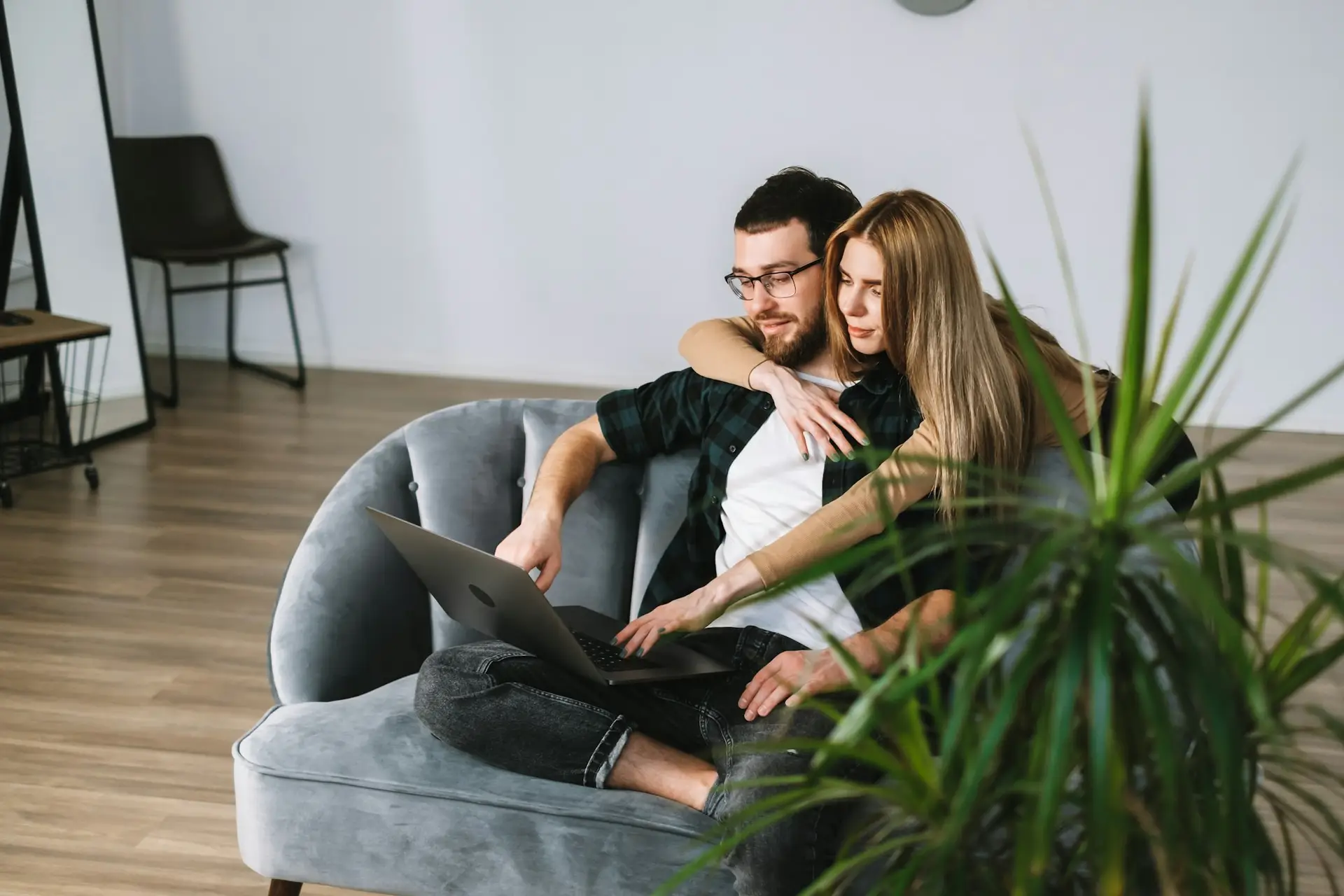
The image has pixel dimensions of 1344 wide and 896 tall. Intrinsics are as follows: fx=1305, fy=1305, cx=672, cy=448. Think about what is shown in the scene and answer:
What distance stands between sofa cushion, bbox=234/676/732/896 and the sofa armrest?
0.49ft

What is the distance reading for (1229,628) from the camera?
0.81 m

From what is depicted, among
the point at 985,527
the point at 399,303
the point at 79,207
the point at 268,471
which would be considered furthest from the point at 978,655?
the point at 399,303

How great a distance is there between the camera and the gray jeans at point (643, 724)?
1.50 metres

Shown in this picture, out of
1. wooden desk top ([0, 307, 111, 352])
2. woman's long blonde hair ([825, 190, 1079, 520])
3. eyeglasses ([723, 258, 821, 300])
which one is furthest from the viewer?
wooden desk top ([0, 307, 111, 352])

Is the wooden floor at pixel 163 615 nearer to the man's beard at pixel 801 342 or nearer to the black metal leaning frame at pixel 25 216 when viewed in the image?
the black metal leaning frame at pixel 25 216

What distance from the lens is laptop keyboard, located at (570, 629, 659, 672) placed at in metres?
1.71

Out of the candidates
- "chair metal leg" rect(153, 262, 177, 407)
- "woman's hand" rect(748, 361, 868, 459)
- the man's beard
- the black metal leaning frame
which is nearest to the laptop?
"woman's hand" rect(748, 361, 868, 459)

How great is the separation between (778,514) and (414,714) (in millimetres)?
586

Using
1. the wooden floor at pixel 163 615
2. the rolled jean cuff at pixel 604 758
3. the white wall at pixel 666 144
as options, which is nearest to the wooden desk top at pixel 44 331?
the wooden floor at pixel 163 615

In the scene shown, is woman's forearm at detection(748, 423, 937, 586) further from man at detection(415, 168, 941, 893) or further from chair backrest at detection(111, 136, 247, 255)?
chair backrest at detection(111, 136, 247, 255)

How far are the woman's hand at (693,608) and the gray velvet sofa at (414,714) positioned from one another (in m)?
0.22

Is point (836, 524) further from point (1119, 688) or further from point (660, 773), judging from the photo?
Answer: point (1119, 688)

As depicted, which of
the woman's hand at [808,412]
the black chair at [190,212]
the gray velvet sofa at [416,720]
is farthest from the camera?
the black chair at [190,212]

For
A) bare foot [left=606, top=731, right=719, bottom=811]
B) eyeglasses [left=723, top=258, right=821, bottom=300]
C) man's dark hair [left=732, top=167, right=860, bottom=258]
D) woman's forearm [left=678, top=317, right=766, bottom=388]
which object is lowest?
bare foot [left=606, top=731, right=719, bottom=811]
